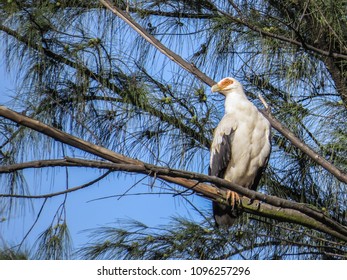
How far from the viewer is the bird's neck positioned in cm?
255

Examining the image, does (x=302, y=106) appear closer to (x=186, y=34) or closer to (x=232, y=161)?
(x=232, y=161)

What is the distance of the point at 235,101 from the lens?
258 cm

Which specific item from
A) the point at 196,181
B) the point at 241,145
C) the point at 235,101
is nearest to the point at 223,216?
the point at 241,145

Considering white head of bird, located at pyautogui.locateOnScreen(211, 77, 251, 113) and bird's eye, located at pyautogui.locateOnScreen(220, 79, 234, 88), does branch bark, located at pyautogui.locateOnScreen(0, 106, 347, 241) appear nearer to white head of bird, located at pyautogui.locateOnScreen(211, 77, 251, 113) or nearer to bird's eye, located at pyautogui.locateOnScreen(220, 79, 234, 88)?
white head of bird, located at pyautogui.locateOnScreen(211, 77, 251, 113)

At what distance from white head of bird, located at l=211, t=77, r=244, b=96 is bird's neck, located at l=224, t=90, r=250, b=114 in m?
0.01

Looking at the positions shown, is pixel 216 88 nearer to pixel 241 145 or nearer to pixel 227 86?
pixel 227 86

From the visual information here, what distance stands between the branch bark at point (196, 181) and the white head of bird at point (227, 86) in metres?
0.56

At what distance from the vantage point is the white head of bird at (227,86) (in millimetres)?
2605

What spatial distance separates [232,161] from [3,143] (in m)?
0.84

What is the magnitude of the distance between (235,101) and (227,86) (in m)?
0.08

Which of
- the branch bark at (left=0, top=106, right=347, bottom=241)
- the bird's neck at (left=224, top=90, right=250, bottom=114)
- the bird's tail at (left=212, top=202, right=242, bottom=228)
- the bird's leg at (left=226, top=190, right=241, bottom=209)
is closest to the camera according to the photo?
the branch bark at (left=0, top=106, right=347, bottom=241)

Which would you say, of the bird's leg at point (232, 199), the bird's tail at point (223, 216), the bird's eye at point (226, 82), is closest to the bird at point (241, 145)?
the bird's tail at point (223, 216)

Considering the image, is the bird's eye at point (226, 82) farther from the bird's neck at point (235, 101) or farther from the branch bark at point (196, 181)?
the branch bark at point (196, 181)

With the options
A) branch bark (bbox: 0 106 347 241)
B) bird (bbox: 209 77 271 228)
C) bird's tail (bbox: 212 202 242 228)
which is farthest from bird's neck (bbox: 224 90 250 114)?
branch bark (bbox: 0 106 347 241)
